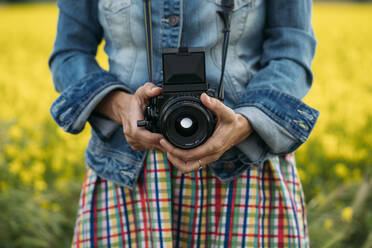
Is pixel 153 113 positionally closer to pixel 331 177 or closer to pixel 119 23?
pixel 119 23

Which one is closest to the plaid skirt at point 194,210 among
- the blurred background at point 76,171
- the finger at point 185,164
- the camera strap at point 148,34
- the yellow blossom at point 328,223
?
the finger at point 185,164

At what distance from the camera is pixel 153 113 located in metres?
0.93

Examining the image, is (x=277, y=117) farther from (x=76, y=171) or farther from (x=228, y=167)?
(x=76, y=171)

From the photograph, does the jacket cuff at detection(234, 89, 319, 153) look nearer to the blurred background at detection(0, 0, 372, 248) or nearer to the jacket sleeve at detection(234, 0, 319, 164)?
the jacket sleeve at detection(234, 0, 319, 164)

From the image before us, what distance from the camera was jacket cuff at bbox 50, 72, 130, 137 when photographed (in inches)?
40.7

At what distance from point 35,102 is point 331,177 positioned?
2.87 metres

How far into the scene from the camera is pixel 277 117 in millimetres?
987

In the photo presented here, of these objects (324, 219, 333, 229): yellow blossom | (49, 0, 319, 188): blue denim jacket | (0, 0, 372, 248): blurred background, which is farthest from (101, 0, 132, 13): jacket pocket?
(324, 219, 333, 229): yellow blossom

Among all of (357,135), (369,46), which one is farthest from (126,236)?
(369,46)

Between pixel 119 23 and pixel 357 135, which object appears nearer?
pixel 119 23

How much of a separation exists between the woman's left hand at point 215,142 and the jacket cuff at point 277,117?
0.05m

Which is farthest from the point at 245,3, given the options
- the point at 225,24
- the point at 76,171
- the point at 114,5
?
the point at 76,171

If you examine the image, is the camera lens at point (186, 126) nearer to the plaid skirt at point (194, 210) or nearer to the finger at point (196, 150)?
the finger at point (196, 150)

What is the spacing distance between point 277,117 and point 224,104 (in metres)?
0.13
